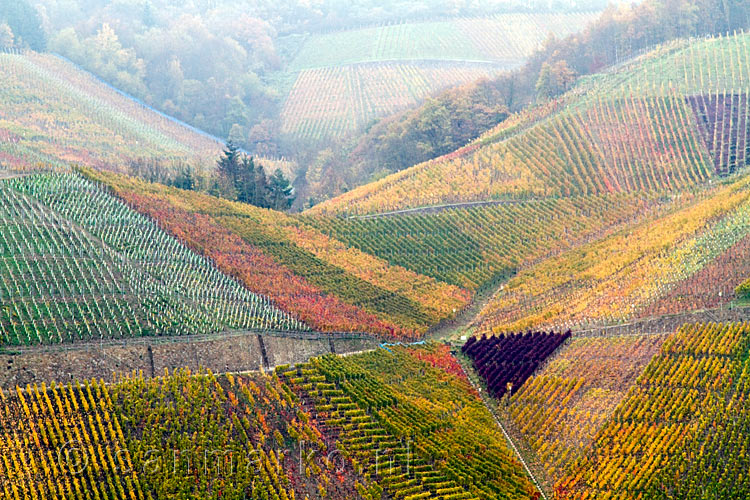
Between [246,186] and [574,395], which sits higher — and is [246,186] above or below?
below

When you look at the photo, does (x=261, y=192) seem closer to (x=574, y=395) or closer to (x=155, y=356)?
(x=155, y=356)

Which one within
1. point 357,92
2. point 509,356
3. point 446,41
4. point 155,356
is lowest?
point 357,92

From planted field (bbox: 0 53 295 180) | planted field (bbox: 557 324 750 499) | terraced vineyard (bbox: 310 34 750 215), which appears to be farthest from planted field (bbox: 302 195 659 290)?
planted field (bbox: 0 53 295 180)

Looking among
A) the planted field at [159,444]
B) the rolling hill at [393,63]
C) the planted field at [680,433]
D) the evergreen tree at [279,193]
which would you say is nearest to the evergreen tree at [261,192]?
the evergreen tree at [279,193]

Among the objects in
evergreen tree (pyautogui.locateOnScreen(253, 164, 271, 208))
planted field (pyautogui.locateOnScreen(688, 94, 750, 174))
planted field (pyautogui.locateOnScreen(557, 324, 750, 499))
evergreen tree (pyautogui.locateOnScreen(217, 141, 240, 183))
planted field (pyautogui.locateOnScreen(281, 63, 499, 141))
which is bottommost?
planted field (pyautogui.locateOnScreen(281, 63, 499, 141))

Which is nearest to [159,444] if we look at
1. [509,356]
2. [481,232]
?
[509,356]

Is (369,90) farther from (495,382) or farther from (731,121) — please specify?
(495,382)

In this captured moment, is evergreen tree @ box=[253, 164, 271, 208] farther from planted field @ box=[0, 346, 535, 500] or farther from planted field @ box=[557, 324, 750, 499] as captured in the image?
planted field @ box=[557, 324, 750, 499]
